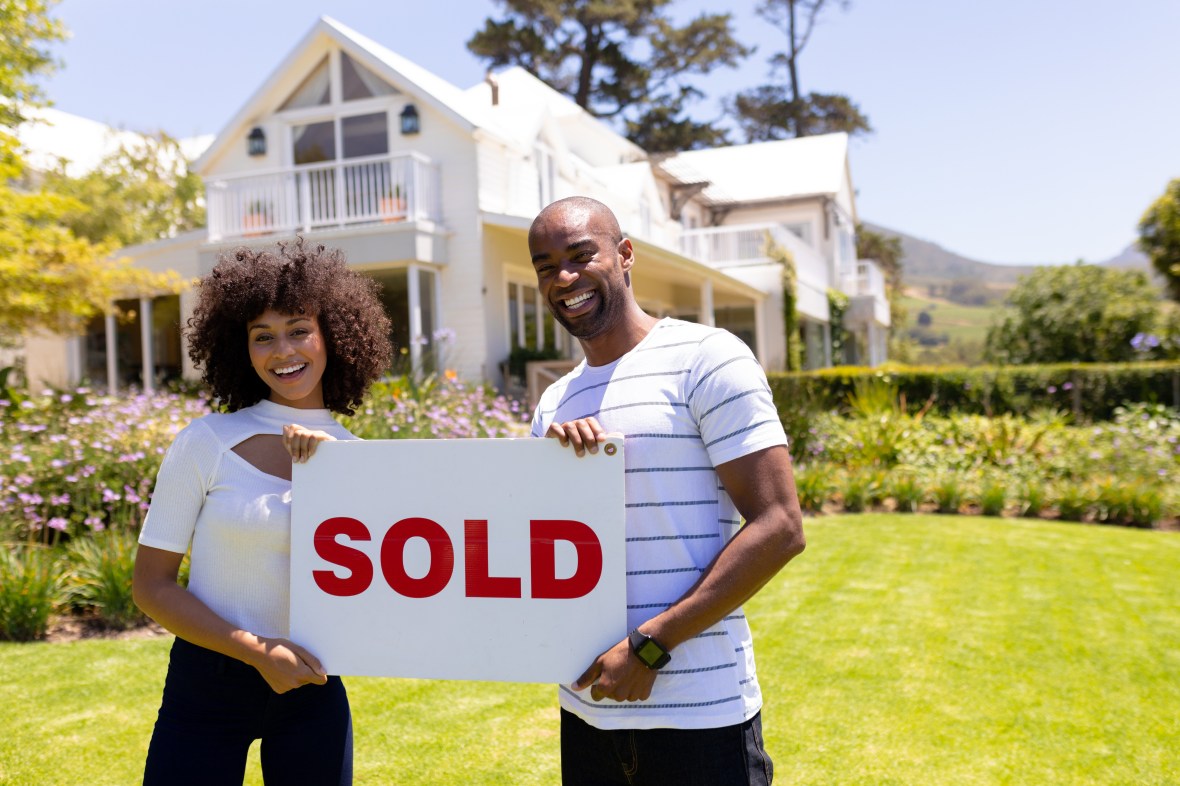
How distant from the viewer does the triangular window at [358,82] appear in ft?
52.1

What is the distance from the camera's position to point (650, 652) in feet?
5.80

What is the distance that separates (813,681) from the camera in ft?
15.7

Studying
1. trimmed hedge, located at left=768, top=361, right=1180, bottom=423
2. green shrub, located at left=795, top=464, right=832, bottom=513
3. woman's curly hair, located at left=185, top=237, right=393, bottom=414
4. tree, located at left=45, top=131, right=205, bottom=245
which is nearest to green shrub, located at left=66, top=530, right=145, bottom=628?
woman's curly hair, located at left=185, top=237, right=393, bottom=414

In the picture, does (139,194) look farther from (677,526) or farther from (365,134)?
(677,526)

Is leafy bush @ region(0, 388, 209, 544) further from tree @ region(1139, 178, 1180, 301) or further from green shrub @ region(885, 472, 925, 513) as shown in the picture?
tree @ region(1139, 178, 1180, 301)

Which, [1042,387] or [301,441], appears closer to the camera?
[301,441]

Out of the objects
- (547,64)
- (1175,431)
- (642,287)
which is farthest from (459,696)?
(547,64)

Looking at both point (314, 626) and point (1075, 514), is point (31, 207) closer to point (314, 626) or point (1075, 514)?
point (314, 626)

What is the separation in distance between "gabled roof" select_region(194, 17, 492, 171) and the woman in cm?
1297

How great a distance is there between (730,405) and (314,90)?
16213 mm

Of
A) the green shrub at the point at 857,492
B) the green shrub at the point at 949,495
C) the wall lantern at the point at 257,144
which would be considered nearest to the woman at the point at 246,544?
the green shrub at the point at 857,492

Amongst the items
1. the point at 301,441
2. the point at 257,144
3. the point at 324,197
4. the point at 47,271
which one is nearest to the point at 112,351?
the point at 257,144

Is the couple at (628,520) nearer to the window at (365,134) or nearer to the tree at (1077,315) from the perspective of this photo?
the window at (365,134)

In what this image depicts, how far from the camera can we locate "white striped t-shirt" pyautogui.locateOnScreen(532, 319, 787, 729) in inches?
70.6
